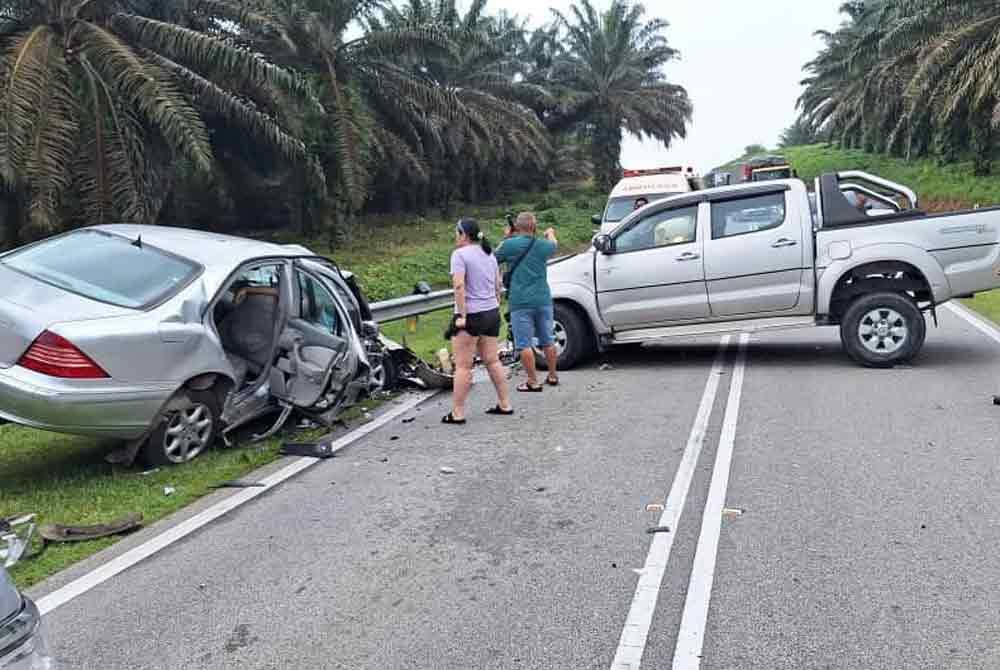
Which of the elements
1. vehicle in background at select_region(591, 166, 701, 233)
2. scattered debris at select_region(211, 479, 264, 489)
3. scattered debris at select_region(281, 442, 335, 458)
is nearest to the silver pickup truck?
scattered debris at select_region(281, 442, 335, 458)

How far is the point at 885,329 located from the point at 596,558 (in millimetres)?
6326

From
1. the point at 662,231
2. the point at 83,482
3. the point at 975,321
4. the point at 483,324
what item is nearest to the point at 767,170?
the point at 975,321

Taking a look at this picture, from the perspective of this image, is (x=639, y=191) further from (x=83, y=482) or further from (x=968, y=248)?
(x=83, y=482)

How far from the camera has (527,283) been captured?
9.77m

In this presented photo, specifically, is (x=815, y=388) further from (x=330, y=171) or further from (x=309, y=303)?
(x=330, y=171)

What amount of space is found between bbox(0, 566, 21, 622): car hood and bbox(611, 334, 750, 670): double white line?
7.29ft

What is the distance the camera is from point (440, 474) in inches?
262

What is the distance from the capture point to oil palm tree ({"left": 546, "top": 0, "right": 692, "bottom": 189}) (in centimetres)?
3784

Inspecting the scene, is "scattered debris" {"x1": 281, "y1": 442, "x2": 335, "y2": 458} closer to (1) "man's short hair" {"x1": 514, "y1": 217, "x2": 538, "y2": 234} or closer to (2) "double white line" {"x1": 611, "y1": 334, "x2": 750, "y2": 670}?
(2) "double white line" {"x1": 611, "y1": 334, "x2": 750, "y2": 670}

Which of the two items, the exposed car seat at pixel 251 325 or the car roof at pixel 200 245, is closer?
the car roof at pixel 200 245

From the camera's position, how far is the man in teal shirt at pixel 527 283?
9727 millimetres

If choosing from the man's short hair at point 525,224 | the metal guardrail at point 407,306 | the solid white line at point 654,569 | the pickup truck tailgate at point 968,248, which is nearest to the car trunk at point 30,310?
the solid white line at point 654,569

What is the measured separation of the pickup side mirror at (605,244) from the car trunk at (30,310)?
5.80 m

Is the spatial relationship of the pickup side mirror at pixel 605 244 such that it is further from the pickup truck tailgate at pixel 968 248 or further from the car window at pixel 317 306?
the car window at pixel 317 306
